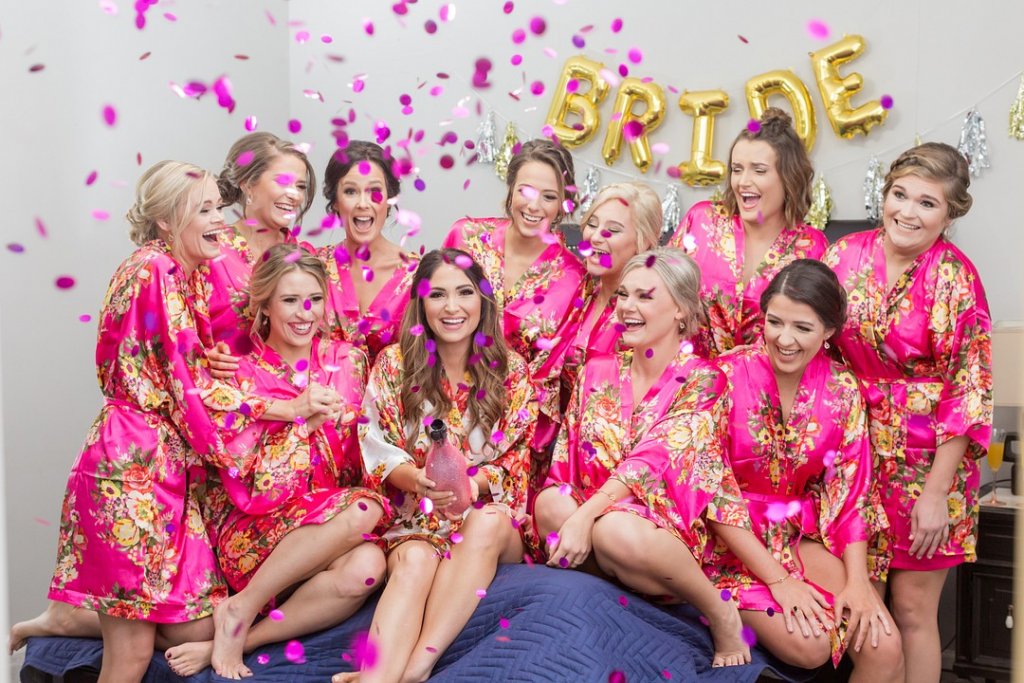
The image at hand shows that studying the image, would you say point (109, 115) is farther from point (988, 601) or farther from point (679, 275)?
point (988, 601)

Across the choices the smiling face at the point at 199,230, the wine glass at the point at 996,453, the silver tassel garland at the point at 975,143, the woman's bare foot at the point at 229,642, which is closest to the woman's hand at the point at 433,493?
the woman's bare foot at the point at 229,642

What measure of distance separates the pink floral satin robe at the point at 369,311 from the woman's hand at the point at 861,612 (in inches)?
47.7

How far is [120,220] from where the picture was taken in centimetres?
340

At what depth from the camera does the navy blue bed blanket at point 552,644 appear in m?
2.19

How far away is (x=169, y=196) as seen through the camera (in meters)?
2.52

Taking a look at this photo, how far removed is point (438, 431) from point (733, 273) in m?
0.90

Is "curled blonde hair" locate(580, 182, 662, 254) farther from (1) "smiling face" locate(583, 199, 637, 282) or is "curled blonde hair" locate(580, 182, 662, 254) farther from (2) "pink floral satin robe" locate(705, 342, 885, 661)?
(2) "pink floral satin robe" locate(705, 342, 885, 661)

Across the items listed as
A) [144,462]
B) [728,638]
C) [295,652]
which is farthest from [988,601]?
[144,462]

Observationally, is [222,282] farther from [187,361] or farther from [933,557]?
[933,557]

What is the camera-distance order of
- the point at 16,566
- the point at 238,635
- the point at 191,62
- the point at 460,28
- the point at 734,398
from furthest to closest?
1. the point at 460,28
2. the point at 191,62
3. the point at 16,566
4. the point at 734,398
5. the point at 238,635

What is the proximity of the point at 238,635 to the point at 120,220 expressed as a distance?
1510 mm

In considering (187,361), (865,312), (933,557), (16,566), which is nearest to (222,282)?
(187,361)

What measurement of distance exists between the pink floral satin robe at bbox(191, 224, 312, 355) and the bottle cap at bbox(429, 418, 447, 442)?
1.97ft

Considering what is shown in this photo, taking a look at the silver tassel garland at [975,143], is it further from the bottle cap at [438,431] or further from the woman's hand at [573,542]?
the bottle cap at [438,431]
